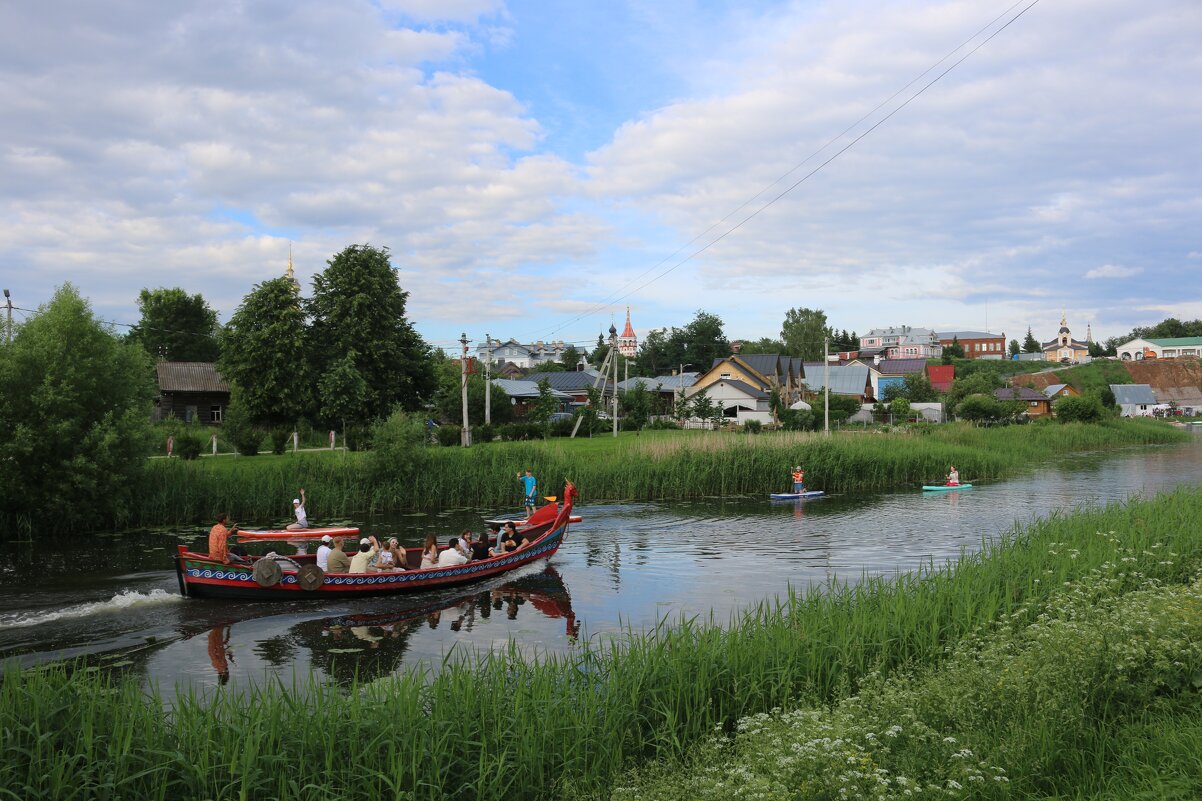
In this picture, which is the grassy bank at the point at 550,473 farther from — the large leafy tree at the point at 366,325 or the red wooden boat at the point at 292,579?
the red wooden boat at the point at 292,579

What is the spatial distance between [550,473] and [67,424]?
17782 millimetres

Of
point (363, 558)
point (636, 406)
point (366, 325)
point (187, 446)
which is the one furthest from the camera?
point (636, 406)

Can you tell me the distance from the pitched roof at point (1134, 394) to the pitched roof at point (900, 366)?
77.9 feet

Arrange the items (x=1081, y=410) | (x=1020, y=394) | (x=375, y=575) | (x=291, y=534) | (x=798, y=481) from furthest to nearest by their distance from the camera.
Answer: (x=1020, y=394)
(x=1081, y=410)
(x=798, y=481)
(x=291, y=534)
(x=375, y=575)

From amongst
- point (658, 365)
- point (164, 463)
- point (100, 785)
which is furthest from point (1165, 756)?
point (658, 365)

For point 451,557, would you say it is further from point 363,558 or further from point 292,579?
point 292,579

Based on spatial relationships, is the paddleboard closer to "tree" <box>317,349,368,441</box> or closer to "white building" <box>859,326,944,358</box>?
"tree" <box>317,349,368,441</box>

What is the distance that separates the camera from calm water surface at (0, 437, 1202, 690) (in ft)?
50.1

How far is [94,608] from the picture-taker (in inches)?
704

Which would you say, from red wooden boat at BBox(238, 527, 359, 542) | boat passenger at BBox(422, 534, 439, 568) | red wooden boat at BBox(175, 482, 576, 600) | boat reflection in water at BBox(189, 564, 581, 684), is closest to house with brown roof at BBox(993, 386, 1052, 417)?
red wooden boat at BBox(238, 527, 359, 542)

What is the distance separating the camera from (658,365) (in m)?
124

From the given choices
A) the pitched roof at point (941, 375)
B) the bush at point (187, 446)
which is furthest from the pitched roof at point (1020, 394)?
the bush at point (187, 446)

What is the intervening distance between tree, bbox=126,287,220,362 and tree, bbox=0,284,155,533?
47.3m

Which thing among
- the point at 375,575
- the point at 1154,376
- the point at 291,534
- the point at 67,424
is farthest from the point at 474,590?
the point at 1154,376
